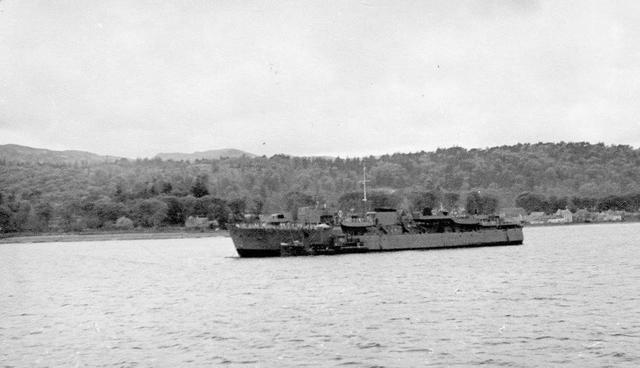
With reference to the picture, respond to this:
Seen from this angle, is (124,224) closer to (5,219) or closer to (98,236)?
(98,236)

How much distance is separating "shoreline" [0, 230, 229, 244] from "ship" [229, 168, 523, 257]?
84150 mm

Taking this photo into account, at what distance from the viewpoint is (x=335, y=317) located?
1368 inches

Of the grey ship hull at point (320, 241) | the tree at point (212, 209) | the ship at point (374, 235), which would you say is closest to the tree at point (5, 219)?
the tree at point (212, 209)

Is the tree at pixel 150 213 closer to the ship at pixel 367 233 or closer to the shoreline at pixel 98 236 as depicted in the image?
the shoreline at pixel 98 236

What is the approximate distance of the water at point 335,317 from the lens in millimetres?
26297

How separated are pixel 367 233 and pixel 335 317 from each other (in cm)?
5040

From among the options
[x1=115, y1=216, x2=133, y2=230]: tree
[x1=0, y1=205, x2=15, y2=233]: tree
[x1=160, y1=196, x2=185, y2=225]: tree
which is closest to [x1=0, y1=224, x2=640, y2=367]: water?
[x1=0, y1=205, x2=15, y2=233]: tree

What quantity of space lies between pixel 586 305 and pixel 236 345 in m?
17.6

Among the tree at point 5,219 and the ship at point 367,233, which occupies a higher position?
the tree at point 5,219

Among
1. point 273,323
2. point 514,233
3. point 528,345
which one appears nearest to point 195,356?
point 273,323

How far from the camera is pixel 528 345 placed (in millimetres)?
27125

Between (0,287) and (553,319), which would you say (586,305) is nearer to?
(553,319)

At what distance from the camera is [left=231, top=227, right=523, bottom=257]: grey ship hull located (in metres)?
75.7

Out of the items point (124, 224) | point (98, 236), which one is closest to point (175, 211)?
point (124, 224)
